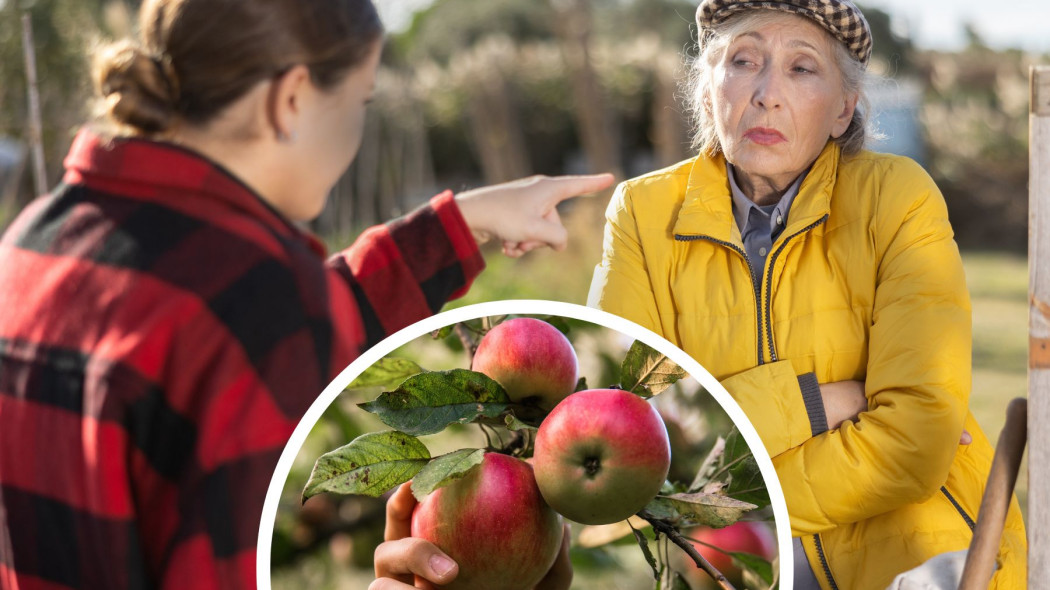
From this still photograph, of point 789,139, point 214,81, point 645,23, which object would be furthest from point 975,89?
point 214,81

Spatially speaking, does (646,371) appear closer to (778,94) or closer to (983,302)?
(778,94)

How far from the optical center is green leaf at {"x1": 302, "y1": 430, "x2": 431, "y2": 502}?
92cm

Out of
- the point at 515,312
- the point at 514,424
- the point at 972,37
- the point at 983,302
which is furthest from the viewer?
the point at 972,37

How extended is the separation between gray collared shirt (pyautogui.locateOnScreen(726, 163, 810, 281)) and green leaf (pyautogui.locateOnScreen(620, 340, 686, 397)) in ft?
1.69

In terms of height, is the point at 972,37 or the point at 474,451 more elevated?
the point at 474,451

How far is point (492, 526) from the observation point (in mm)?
925

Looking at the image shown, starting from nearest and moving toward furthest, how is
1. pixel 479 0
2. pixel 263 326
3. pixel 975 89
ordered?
pixel 263 326 < pixel 975 89 < pixel 479 0

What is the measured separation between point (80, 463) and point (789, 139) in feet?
3.51

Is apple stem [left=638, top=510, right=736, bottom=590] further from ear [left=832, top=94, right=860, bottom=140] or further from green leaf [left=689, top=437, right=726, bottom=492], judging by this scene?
ear [left=832, top=94, right=860, bottom=140]

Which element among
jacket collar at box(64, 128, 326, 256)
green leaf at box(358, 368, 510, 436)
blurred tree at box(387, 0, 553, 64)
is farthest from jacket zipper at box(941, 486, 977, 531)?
blurred tree at box(387, 0, 553, 64)

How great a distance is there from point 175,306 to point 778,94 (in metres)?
0.95

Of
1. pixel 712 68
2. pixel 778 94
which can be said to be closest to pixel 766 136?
pixel 778 94

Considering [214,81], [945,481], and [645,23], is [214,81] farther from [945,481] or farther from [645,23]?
[645,23]

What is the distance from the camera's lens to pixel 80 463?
3.05 feet
